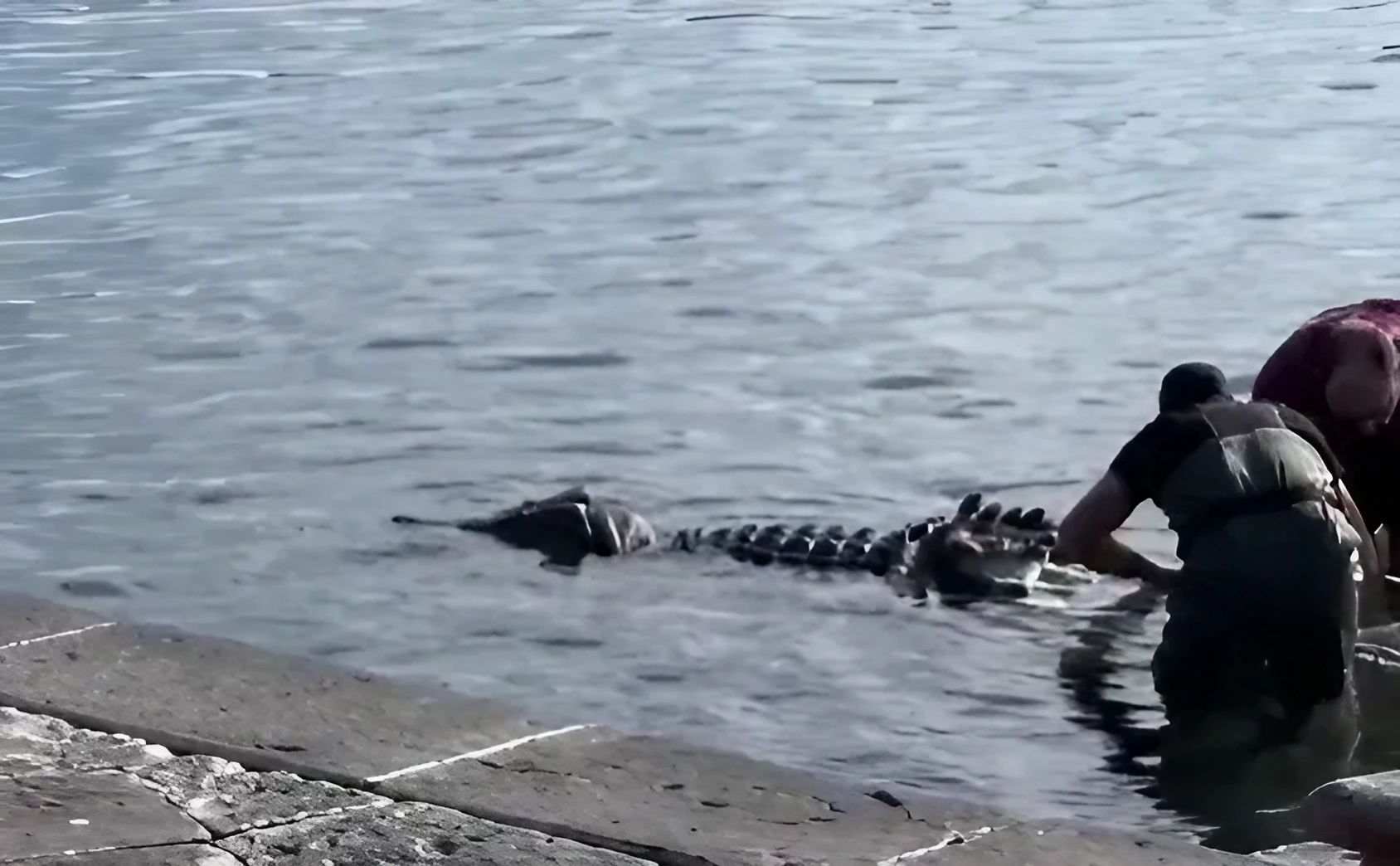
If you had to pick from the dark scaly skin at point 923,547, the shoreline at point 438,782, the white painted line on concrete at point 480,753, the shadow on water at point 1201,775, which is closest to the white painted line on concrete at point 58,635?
the shoreline at point 438,782

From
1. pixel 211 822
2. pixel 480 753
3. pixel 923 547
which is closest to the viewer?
pixel 211 822

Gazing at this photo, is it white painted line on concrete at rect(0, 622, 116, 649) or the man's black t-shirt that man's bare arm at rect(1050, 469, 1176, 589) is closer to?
the man's black t-shirt

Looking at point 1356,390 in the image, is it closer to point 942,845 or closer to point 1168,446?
point 1168,446

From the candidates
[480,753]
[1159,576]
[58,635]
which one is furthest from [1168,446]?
[58,635]

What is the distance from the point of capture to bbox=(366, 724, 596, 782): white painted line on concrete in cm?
517

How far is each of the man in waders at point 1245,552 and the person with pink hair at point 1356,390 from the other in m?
0.39

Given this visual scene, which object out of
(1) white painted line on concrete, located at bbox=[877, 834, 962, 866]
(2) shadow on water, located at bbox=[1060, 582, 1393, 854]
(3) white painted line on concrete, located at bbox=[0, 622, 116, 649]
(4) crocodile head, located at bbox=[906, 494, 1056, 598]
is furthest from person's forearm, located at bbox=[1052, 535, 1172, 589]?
(3) white painted line on concrete, located at bbox=[0, 622, 116, 649]

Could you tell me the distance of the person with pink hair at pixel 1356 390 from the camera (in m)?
6.45

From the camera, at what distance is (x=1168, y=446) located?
5977 millimetres

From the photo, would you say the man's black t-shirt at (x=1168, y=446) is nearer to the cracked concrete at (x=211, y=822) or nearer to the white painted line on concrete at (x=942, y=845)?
the white painted line on concrete at (x=942, y=845)

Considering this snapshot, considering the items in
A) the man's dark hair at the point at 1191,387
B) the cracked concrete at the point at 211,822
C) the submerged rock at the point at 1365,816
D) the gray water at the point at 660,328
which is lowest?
the gray water at the point at 660,328

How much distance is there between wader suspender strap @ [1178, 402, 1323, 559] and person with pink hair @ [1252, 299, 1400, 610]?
0.53m

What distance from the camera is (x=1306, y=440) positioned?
235 inches

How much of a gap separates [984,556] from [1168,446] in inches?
82.7
